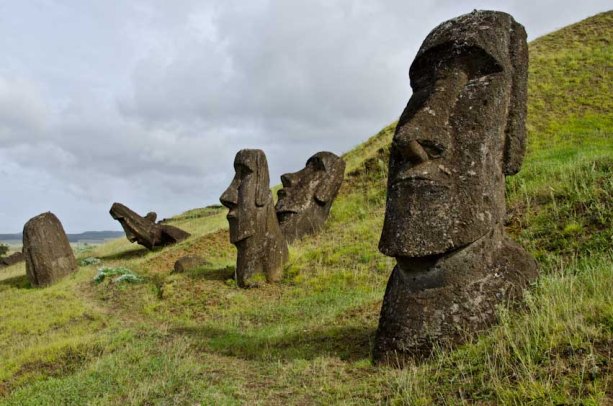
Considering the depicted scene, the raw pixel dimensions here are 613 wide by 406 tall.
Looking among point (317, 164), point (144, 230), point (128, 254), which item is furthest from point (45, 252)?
point (317, 164)

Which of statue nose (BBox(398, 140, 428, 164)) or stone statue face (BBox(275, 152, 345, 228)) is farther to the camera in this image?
stone statue face (BBox(275, 152, 345, 228))

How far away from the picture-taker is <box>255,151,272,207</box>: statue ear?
1341cm

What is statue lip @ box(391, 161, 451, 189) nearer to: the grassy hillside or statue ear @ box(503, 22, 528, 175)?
statue ear @ box(503, 22, 528, 175)

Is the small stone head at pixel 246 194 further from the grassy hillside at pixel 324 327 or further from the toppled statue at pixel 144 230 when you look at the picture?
the toppled statue at pixel 144 230

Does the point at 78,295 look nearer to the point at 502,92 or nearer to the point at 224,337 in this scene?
the point at 224,337

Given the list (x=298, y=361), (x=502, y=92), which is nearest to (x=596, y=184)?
(x=502, y=92)

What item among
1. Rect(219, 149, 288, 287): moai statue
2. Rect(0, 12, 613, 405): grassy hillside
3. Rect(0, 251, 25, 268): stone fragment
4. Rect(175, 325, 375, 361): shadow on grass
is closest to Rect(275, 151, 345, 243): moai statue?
Rect(0, 12, 613, 405): grassy hillside

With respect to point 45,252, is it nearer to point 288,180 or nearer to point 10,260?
point 288,180

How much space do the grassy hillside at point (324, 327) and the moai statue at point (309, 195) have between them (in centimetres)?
73

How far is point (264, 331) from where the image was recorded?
8.45 meters

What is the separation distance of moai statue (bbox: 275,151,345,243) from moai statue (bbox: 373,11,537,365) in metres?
11.9

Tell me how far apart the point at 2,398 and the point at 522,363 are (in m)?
6.04

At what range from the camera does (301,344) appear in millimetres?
6926

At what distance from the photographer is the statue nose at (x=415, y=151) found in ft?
18.4
